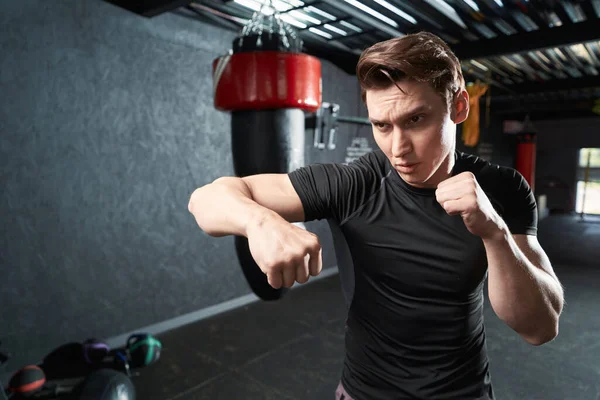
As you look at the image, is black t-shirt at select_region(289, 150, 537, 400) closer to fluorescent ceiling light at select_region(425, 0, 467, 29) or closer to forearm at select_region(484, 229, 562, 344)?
forearm at select_region(484, 229, 562, 344)

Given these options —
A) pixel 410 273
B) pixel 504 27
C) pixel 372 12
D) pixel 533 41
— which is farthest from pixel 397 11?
pixel 410 273

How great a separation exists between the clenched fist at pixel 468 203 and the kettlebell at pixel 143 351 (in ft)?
7.09

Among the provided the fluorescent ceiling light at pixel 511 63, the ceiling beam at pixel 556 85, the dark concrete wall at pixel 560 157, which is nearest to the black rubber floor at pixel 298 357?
the fluorescent ceiling light at pixel 511 63

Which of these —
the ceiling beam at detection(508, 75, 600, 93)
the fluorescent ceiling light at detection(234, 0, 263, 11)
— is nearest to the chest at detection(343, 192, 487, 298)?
the fluorescent ceiling light at detection(234, 0, 263, 11)

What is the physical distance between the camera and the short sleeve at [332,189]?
3.01 feet

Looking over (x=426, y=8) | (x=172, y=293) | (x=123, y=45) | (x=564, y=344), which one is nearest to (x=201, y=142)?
(x=123, y=45)

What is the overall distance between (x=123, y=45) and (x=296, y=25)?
4.36ft

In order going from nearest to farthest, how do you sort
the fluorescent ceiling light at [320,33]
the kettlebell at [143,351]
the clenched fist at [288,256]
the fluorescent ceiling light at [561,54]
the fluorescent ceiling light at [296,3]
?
the clenched fist at [288,256]
the kettlebell at [143,351]
the fluorescent ceiling light at [296,3]
the fluorescent ceiling light at [320,33]
the fluorescent ceiling light at [561,54]

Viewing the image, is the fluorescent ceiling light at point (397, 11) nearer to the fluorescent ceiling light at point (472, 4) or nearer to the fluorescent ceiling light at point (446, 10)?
the fluorescent ceiling light at point (446, 10)

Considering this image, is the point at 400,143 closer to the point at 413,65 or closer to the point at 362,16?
the point at 413,65

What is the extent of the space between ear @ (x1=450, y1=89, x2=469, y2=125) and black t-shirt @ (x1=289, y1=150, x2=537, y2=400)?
127 mm

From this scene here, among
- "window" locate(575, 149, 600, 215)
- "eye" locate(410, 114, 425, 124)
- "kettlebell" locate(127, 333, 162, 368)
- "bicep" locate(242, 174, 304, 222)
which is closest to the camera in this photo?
"eye" locate(410, 114, 425, 124)

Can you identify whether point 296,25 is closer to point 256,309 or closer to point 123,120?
point 123,120

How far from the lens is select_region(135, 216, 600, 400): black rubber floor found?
2191 millimetres
